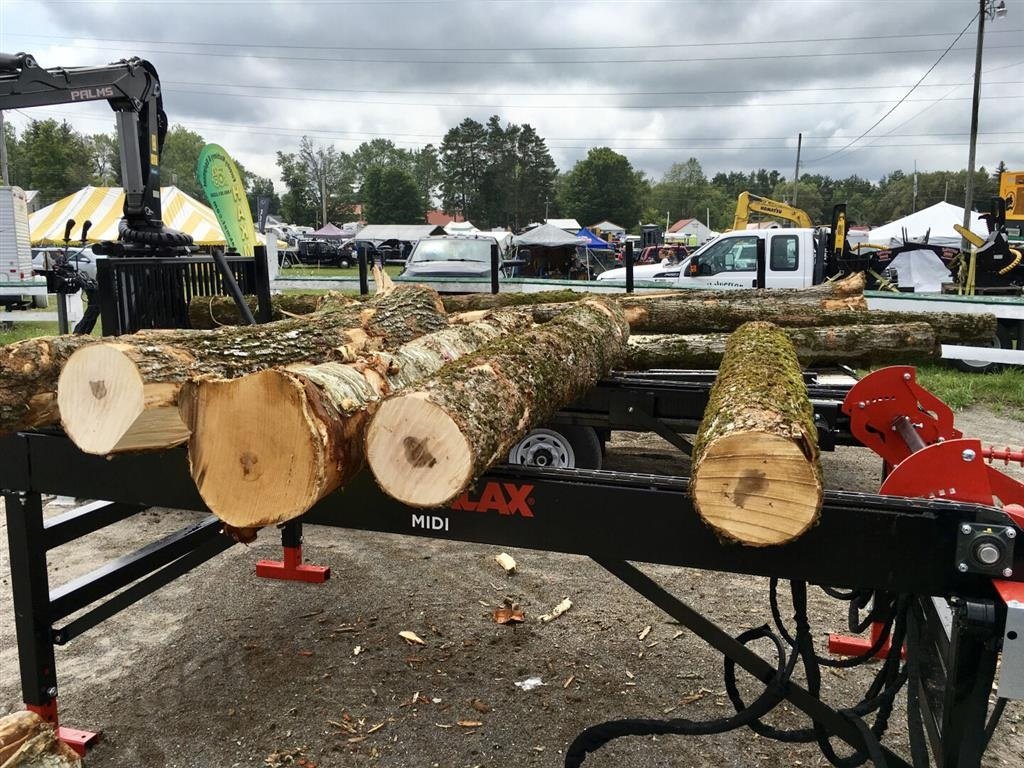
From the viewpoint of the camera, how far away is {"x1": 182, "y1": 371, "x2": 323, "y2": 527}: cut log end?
204cm

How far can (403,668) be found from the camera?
365 cm

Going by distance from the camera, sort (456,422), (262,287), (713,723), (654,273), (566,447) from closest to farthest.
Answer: (456,422)
(713,723)
(566,447)
(262,287)
(654,273)

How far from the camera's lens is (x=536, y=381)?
113 inches

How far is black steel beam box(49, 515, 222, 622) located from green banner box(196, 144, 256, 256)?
4.38m

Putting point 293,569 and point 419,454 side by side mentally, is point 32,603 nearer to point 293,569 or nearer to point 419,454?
point 293,569

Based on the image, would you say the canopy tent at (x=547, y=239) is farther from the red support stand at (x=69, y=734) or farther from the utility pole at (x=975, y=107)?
the red support stand at (x=69, y=734)

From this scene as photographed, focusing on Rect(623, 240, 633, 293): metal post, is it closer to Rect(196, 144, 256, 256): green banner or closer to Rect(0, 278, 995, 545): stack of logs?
Rect(196, 144, 256, 256): green banner

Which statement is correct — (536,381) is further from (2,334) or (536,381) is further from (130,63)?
(2,334)

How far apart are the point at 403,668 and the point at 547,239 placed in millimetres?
28046

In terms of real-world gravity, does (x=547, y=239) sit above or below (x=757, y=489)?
above

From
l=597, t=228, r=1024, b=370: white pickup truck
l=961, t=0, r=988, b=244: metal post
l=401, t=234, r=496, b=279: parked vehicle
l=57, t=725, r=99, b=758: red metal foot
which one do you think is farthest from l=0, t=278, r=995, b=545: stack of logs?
l=961, t=0, r=988, b=244: metal post

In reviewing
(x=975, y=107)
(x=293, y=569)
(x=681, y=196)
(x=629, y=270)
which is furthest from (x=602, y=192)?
(x=293, y=569)

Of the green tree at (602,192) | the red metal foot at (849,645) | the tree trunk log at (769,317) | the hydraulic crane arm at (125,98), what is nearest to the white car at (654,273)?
the tree trunk log at (769,317)

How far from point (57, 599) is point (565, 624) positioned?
241cm
